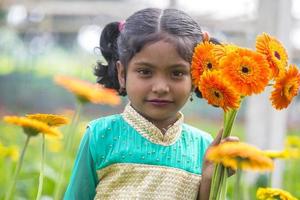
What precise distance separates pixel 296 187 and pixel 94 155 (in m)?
1.89

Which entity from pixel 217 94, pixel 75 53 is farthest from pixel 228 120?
pixel 75 53

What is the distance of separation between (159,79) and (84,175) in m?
0.21

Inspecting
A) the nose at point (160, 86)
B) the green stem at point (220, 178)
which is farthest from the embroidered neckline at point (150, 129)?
the green stem at point (220, 178)

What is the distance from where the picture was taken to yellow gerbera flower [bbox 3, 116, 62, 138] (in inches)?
41.9

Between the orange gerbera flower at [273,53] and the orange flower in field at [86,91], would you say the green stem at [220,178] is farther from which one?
the orange flower in field at [86,91]

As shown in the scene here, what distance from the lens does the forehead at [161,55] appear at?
1.14 metres

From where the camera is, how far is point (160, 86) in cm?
112

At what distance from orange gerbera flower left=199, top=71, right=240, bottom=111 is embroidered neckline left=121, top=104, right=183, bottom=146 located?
0.23 m

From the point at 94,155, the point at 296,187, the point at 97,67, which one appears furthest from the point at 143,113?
the point at 296,187

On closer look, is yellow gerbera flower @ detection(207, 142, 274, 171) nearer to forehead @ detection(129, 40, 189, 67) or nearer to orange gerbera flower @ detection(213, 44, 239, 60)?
orange gerbera flower @ detection(213, 44, 239, 60)

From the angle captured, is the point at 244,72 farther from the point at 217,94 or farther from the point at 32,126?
the point at 32,126

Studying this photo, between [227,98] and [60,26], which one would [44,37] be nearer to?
[60,26]

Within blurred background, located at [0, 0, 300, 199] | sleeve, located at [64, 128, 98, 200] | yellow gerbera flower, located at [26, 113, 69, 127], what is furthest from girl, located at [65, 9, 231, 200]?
blurred background, located at [0, 0, 300, 199]

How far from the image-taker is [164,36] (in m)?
1.16
